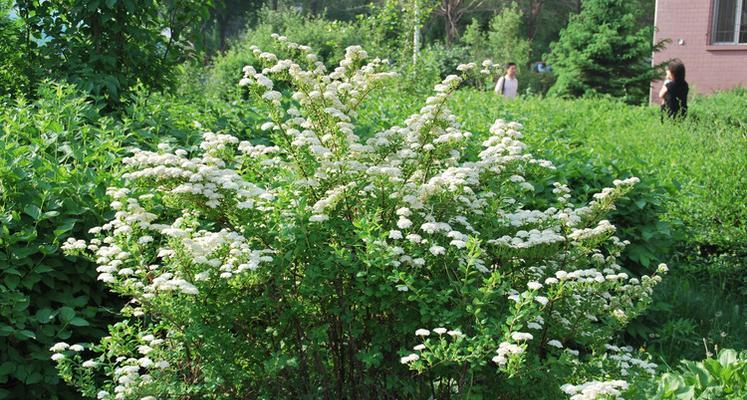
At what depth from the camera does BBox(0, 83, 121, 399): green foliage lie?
314cm

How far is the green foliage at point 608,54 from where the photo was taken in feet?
59.6

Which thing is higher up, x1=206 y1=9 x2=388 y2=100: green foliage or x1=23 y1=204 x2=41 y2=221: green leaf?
x1=23 y1=204 x2=41 y2=221: green leaf

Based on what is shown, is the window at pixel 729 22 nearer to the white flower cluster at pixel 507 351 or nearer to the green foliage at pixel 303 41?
the green foliage at pixel 303 41

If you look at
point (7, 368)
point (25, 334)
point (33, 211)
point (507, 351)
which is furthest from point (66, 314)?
point (507, 351)

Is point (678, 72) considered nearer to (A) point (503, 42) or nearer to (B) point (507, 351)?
(B) point (507, 351)

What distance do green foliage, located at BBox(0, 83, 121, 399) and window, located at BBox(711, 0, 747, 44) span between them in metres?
19.7

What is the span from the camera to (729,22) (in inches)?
791

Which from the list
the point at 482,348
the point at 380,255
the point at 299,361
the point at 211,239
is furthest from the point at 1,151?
the point at 482,348

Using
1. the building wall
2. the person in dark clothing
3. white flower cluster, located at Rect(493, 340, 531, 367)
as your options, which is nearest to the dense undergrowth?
white flower cluster, located at Rect(493, 340, 531, 367)

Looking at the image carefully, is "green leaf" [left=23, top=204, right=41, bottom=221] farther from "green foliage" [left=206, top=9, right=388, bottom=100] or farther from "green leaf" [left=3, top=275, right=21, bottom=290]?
"green foliage" [left=206, top=9, right=388, bottom=100]

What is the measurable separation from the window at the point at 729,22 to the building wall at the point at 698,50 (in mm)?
238

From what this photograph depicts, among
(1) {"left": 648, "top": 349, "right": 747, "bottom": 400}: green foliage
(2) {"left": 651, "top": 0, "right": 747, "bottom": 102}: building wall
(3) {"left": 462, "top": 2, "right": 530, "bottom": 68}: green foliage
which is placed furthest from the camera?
(3) {"left": 462, "top": 2, "right": 530, "bottom": 68}: green foliage

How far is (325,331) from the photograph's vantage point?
9.55 feet

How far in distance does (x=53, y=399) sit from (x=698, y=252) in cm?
514
